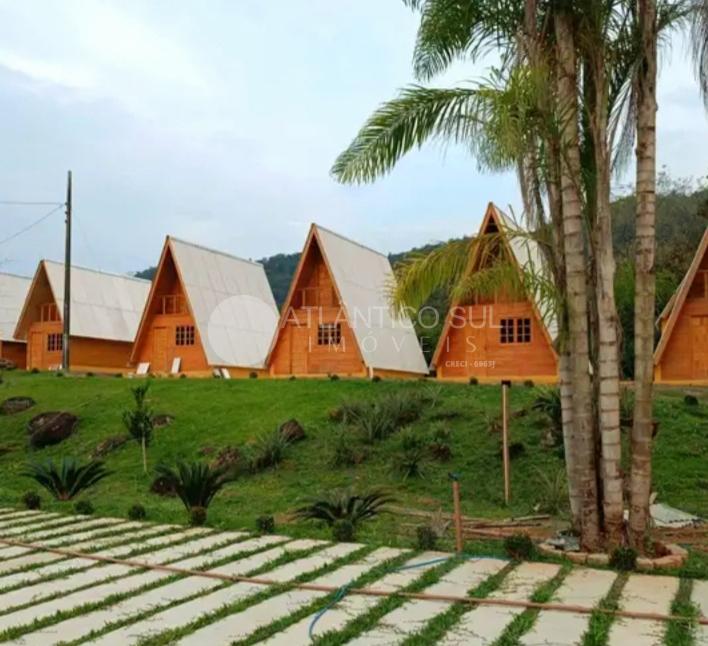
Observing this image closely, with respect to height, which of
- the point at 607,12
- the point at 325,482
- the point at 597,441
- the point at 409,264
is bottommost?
the point at 325,482

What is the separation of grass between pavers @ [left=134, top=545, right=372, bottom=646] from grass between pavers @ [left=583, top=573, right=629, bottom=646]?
2074 mm

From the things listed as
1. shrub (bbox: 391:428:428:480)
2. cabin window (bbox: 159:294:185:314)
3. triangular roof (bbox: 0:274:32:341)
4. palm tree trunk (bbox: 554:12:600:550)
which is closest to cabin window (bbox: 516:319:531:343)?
shrub (bbox: 391:428:428:480)

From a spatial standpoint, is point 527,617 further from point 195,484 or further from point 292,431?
point 292,431

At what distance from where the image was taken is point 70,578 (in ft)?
20.0

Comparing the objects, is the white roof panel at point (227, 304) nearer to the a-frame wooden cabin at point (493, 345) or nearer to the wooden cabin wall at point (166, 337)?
the wooden cabin wall at point (166, 337)

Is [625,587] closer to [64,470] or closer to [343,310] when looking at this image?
[64,470]

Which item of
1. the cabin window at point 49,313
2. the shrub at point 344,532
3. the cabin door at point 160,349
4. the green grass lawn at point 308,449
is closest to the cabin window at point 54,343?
the cabin window at point 49,313

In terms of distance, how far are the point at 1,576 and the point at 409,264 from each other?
430cm

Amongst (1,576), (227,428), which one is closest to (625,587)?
(1,576)

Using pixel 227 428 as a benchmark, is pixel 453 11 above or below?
above

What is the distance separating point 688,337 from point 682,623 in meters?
15.6

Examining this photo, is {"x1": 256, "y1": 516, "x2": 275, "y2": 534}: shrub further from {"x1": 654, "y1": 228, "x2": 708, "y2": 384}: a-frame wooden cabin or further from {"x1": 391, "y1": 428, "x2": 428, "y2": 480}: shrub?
{"x1": 654, "y1": 228, "x2": 708, "y2": 384}: a-frame wooden cabin

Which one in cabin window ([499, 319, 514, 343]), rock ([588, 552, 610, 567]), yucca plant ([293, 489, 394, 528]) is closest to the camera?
rock ([588, 552, 610, 567])

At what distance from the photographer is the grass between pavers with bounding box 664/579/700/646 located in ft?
14.6
